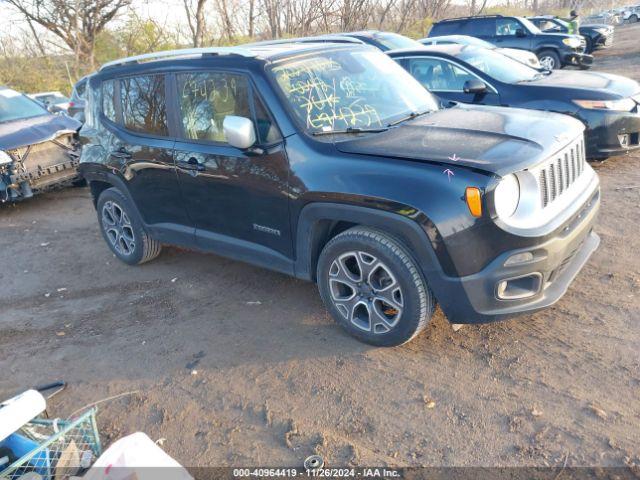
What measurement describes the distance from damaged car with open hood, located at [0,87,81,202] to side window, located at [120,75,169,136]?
3.55 metres

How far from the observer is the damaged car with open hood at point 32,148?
23.8 ft

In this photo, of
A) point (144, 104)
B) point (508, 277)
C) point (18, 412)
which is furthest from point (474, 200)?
point (144, 104)

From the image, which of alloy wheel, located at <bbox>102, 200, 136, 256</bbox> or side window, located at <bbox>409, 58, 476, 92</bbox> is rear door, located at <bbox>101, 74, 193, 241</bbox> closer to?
alloy wheel, located at <bbox>102, 200, 136, 256</bbox>

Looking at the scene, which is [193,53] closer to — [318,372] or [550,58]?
[318,372]

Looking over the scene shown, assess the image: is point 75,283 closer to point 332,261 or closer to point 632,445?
point 332,261

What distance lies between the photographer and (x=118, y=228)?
207 inches

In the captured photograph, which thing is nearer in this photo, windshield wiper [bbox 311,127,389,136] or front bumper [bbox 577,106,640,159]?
windshield wiper [bbox 311,127,389,136]

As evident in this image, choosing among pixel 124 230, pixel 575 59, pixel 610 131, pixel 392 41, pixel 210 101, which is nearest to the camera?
pixel 210 101

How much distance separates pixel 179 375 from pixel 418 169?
206 cm

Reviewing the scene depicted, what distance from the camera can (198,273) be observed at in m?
4.99

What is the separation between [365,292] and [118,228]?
3062mm

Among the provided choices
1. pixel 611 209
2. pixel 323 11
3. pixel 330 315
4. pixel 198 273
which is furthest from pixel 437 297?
pixel 323 11

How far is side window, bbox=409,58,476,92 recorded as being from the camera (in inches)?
287

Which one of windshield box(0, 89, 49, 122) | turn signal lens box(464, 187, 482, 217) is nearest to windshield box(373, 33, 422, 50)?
windshield box(0, 89, 49, 122)
